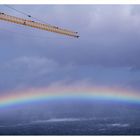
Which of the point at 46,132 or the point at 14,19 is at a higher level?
the point at 14,19

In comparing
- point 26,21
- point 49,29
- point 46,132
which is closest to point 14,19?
point 26,21
